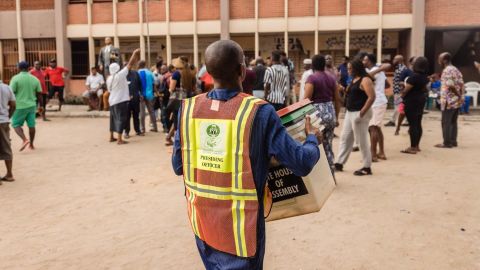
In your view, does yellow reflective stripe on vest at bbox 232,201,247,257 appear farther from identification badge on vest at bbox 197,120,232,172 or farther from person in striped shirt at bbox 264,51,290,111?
person in striped shirt at bbox 264,51,290,111

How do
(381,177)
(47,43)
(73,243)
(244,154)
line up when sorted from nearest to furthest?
(244,154) < (73,243) < (381,177) < (47,43)

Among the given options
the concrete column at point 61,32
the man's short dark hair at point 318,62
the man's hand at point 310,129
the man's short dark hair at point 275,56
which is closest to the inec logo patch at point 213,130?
the man's hand at point 310,129

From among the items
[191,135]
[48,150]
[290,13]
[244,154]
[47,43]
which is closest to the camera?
[244,154]

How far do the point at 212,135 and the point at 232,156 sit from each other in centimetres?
14

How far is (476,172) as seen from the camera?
7.59 meters

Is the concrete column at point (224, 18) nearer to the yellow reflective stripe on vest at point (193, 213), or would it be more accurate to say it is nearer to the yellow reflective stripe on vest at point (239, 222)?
the yellow reflective stripe on vest at point (193, 213)

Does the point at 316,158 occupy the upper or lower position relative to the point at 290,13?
lower

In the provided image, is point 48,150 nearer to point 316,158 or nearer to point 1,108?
point 1,108

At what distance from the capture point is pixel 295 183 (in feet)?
8.11

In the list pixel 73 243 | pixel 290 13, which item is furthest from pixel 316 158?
pixel 290 13

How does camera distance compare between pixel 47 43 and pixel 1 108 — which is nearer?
pixel 1 108

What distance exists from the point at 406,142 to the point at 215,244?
898 cm

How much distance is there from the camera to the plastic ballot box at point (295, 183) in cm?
244

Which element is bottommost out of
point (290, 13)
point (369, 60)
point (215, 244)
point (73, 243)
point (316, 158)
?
point (73, 243)
